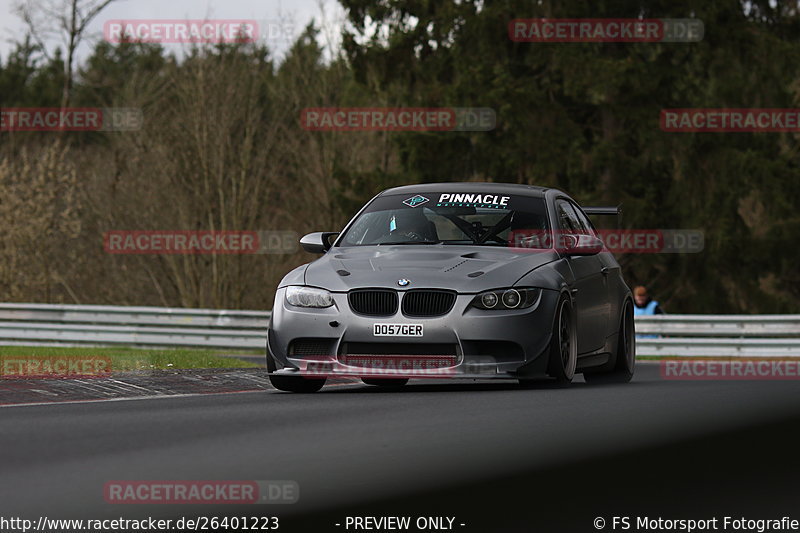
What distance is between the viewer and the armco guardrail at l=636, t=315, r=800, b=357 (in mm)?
24672

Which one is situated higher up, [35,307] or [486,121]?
[486,121]

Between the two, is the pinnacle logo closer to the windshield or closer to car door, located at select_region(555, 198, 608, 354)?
the windshield

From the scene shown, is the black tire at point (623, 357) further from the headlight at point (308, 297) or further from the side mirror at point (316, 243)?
the headlight at point (308, 297)

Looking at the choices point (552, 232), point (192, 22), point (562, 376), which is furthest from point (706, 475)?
point (192, 22)

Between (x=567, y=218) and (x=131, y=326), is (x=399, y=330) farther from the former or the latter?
(x=131, y=326)

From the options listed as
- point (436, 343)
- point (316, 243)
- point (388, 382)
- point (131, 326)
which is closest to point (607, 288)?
point (388, 382)

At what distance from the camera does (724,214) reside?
35.5 metres

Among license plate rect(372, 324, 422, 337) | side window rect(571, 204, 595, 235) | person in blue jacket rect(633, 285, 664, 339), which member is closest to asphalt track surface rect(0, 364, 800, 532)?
license plate rect(372, 324, 422, 337)

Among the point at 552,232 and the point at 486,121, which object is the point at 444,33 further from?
the point at 552,232

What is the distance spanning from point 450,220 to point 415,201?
17.2 inches

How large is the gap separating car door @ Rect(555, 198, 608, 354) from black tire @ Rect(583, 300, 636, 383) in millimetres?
704

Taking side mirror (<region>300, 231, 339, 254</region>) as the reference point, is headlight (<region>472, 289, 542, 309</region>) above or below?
below

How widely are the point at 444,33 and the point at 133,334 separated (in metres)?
11.8

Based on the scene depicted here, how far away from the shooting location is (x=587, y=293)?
490 inches
